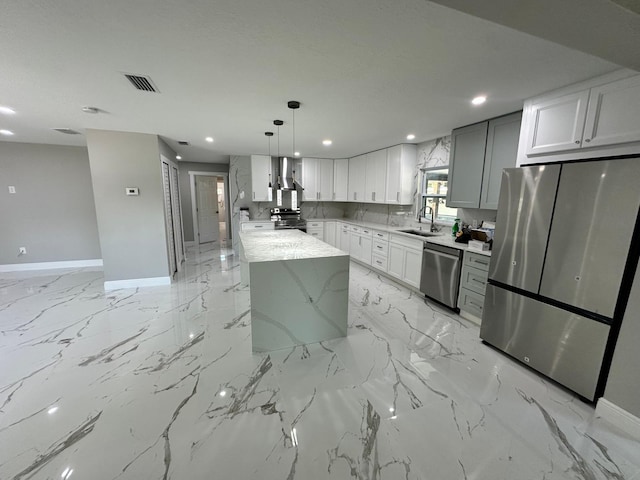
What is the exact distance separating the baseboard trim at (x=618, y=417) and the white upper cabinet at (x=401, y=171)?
334 centimetres

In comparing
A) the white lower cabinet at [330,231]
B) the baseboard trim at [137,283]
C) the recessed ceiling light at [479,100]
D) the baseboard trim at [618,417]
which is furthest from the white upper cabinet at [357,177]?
the baseboard trim at [618,417]

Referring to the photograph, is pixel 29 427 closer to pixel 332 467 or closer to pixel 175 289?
pixel 332 467

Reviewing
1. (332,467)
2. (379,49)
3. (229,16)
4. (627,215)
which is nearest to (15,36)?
(229,16)

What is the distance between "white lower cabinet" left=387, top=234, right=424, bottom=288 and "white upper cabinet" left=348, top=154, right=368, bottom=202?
5.46 ft

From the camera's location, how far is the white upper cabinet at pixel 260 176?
5.66m

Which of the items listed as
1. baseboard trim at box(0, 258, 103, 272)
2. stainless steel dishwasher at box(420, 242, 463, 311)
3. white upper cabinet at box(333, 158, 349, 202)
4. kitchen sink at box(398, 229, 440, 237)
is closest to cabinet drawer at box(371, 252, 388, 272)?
kitchen sink at box(398, 229, 440, 237)

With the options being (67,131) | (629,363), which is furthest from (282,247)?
(67,131)

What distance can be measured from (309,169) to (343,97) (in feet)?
12.3

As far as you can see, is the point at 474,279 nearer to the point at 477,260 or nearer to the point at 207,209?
the point at 477,260

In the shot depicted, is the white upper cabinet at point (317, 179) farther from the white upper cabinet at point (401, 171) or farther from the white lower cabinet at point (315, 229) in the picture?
the white upper cabinet at point (401, 171)

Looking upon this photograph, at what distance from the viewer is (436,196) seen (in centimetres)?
420

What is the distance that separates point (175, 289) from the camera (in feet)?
12.9

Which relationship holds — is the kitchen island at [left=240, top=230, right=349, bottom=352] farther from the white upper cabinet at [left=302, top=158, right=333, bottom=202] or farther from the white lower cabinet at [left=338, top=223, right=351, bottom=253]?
the white upper cabinet at [left=302, top=158, right=333, bottom=202]

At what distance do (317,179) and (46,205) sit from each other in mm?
5408
